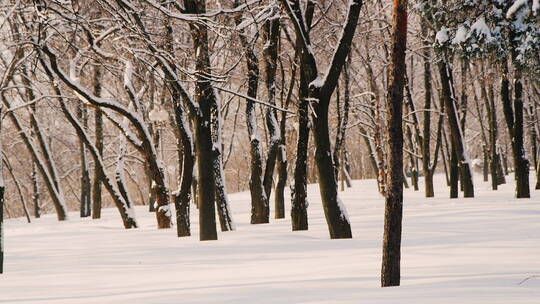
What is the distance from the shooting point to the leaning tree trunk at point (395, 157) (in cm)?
780

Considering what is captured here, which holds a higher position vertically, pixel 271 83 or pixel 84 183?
pixel 271 83

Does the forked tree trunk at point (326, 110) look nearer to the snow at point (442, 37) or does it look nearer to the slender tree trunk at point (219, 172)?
the slender tree trunk at point (219, 172)

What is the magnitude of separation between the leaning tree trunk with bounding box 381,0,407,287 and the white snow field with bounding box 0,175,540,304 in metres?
0.31

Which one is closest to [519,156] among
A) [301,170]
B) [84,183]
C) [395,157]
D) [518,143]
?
[518,143]

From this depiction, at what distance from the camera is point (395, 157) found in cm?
784

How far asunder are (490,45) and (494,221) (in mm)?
3993

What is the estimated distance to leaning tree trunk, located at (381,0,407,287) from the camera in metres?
7.80

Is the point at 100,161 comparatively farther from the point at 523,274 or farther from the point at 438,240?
the point at 523,274

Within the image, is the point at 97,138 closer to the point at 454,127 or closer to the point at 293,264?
the point at 454,127

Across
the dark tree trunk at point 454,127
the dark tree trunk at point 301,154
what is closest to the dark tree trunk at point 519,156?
the dark tree trunk at point 454,127

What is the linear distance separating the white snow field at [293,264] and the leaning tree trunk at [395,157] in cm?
31

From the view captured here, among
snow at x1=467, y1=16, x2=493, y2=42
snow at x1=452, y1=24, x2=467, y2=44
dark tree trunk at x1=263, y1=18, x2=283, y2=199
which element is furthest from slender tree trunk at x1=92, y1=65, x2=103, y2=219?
snow at x1=467, y1=16, x2=493, y2=42

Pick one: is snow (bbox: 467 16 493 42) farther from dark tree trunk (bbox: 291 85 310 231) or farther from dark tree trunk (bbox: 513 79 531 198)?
dark tree trunk (bbox: 513 79 531 198)

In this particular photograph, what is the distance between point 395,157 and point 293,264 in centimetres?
368
